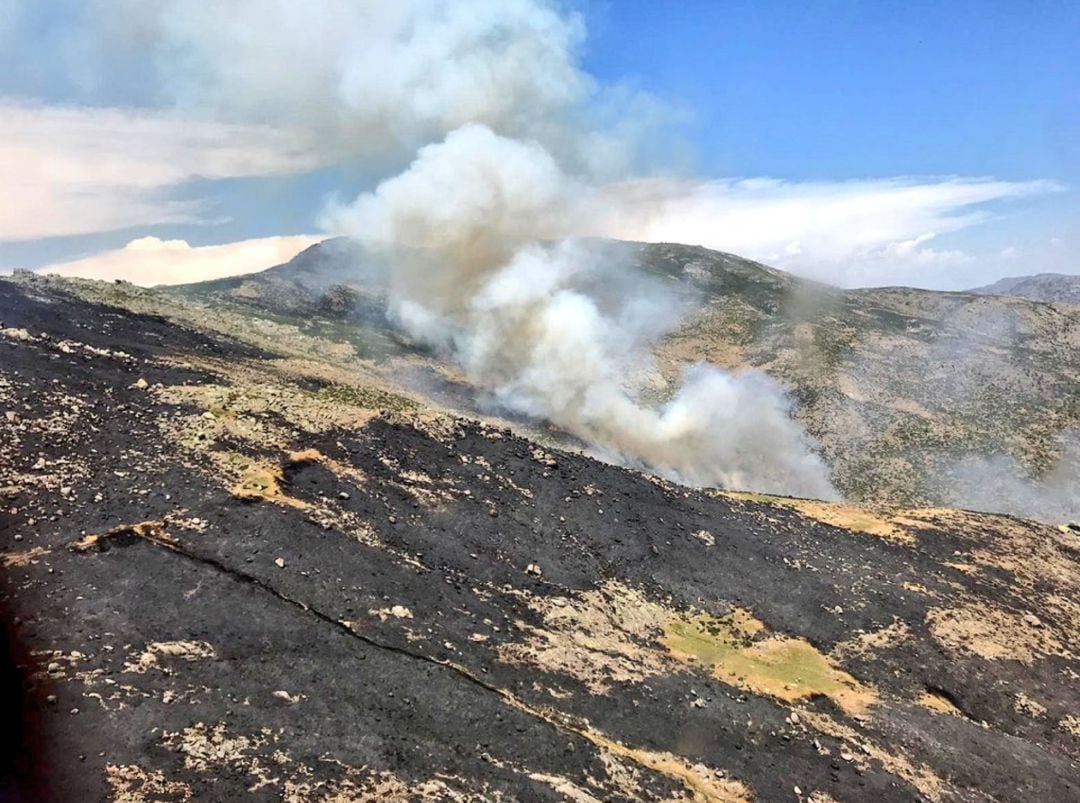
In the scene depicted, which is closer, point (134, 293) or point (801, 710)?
point (801, 710)

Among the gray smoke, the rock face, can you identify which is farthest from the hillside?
the rock face

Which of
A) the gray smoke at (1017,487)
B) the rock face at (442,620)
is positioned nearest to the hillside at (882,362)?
the gray smoke at (1017,487)

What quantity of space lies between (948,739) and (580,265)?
6596 centimetres

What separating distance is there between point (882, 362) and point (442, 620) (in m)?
64.5

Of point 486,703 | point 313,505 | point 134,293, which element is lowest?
point 486,703

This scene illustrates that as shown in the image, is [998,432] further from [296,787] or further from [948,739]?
[296,787]

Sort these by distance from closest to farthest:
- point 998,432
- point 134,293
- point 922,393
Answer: point 134,293 → point 998,432 → point 922,393

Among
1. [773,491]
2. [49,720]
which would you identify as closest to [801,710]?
[49,720]

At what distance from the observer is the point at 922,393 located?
2564 inches

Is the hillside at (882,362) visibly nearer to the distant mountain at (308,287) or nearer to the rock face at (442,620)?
the distant mountain at (308,287)

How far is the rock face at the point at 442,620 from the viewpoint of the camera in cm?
1284

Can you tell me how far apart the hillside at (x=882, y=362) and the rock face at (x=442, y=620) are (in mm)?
23198

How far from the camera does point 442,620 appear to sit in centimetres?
1764

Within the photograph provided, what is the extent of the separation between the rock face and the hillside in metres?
23.2
